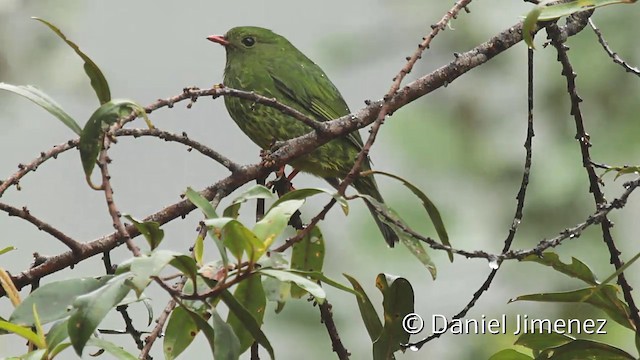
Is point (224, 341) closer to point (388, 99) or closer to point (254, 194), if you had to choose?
point (254, 194)

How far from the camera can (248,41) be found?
3.83m

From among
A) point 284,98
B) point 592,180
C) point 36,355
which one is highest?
point 284,98

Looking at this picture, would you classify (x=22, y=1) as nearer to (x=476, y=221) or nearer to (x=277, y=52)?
(x=277, y=52)

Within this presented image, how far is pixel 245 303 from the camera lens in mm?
1493

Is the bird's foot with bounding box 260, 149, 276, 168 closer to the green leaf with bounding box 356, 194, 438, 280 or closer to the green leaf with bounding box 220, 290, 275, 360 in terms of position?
the green leaf with bounding box 356, 194, 438, 280

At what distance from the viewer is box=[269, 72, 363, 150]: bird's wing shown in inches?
139

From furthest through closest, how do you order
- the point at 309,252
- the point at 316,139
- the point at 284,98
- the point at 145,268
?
the point at 284,98
the point at 316,139
the point at 309,252
the point at 145,268

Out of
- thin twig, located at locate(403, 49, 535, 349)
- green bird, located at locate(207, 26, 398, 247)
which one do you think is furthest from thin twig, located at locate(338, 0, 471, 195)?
green bird, located at locate(207, 26, 398, 247)

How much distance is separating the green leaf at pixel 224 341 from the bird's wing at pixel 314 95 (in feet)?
7.32

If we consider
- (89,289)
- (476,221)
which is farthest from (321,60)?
(89,289)

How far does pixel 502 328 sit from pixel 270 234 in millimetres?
2780

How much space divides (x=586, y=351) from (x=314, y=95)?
6.69 ft

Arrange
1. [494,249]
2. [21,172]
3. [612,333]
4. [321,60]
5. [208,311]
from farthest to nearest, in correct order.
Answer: [321,60] < [494,249] < [612,333] < [21,172] < [208,311]

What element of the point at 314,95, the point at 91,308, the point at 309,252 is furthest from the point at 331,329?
the point at 314,95
